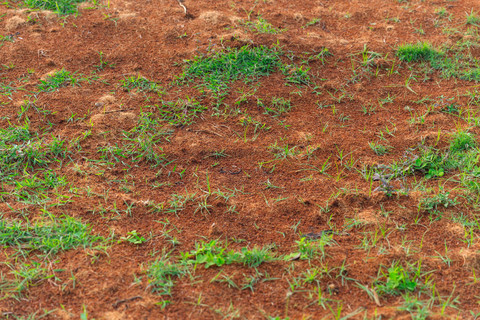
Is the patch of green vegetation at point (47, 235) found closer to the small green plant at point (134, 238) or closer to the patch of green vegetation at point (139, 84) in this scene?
the small green plant at point (134, 238)

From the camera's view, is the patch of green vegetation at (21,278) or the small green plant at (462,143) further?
the small green plant at (462,143)

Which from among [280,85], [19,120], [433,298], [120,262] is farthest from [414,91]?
[19,120]

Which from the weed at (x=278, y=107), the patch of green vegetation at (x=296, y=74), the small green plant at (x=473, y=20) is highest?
the small green plant at (x=473, y=20)

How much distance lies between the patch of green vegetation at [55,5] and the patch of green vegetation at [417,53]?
9.69 ft

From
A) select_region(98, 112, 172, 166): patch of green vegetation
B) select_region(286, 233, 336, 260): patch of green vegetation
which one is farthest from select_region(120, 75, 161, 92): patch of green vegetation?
select_region(286, 233, 336, 260): patch of green vegetation

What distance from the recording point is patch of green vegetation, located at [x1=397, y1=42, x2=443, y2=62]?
3.88 metres

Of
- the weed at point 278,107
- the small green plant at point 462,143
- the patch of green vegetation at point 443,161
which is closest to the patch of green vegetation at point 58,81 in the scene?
the weed at point 278,107

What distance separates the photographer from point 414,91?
11.7ft

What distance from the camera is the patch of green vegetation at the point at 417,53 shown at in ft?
12.7

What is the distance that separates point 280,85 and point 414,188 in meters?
1.33

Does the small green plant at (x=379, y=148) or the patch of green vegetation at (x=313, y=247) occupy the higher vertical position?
the small green plant at (x=379, y=148)

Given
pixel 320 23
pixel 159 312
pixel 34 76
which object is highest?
pixel 320 23

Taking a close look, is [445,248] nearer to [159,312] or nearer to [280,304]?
[280,304]

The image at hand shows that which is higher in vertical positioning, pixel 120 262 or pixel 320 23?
pixel 320 23
